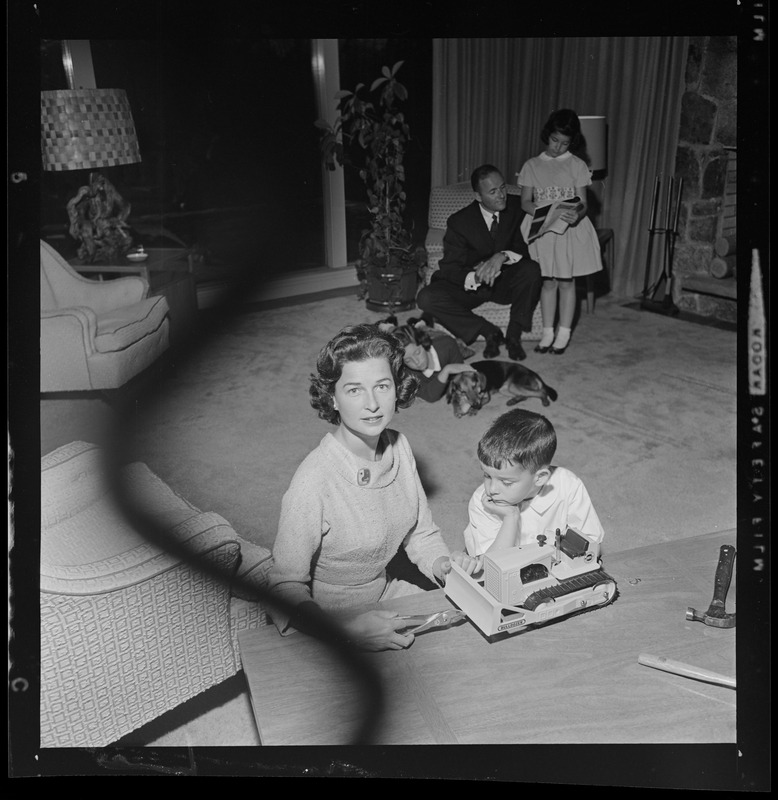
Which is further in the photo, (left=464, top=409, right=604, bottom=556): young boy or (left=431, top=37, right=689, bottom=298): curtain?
(left=431, top=37, right=689, bottom=298): curtain

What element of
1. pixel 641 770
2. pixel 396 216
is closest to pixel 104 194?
pixel 396 216

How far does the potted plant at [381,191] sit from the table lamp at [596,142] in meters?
0.74

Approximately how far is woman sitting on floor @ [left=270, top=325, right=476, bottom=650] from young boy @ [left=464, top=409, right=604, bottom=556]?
0.33ft

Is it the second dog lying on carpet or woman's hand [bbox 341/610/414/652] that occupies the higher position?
woman's hand [bbox 341/610/414/652]

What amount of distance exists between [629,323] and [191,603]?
2.64 m

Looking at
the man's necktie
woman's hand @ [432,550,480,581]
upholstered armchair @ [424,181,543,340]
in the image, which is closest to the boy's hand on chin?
woman's hand @ [432,550,480,581]

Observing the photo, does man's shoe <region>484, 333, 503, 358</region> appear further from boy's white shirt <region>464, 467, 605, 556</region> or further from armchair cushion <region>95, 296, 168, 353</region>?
boy's white shirt <region>464, 467, 605, 556</region>

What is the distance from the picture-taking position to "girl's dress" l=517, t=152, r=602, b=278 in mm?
2703

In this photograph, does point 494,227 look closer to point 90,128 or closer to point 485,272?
point 485,272

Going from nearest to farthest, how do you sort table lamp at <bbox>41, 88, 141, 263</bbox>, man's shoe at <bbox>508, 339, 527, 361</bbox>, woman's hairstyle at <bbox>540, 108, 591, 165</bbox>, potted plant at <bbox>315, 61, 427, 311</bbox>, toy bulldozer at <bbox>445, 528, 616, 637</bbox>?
1. toy bulldozer at <bbox>445, 528, 616, 637</bbox>
2. table lamp at <bbox>41, 88, 141, 263</bbox>
3. woman's hairstyle at <bbox>540, 108, 591, 165</bbox>
4. potted plant at <bbox>315, 61, 427, 311</bbox>
5. man's shoe at <bbox>508, 339, 527, 361</bbox>

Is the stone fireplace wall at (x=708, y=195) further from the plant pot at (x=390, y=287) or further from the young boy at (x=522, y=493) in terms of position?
the young boy at (x=522, y=493)

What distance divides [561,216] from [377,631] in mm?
1823

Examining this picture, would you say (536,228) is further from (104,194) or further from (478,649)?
(478,649)

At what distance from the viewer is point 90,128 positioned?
2168mm
